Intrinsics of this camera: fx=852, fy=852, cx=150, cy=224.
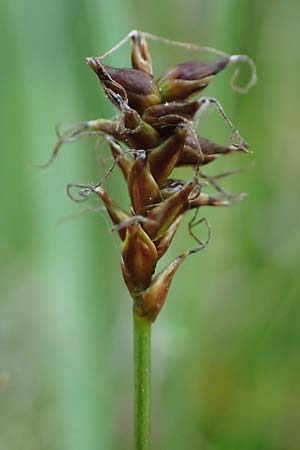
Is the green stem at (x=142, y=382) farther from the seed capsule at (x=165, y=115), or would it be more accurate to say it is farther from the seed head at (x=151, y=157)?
the seed capsule at (x=165, y=115)

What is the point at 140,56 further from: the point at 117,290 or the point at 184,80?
the point at 117,290

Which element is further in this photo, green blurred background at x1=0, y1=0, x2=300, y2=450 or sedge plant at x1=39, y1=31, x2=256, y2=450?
green blurred background at x1=0, y1=0, x2=300, y2=450

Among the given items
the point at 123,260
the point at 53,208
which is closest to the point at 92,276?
the point at 53,208

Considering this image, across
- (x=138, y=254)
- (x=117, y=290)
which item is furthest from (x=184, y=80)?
(x=117, y=290)

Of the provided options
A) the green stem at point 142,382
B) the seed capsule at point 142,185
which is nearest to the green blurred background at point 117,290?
the green stem at point 142,382

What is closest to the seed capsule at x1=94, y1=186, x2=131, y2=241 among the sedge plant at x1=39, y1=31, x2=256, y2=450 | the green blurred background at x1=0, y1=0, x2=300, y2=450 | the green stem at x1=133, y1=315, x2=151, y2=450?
the sedge plant at x1=39, y1=31, x2=256, y2=450

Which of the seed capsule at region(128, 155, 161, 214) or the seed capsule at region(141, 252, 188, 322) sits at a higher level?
the seed capsule at region(128, 155, 161, 214)

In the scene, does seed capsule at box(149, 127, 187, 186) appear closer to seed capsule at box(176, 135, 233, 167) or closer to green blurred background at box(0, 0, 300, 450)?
seed capsule at box(176, 135, 233, 167)

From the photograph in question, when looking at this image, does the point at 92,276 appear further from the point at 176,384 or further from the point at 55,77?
the point at 55,77
